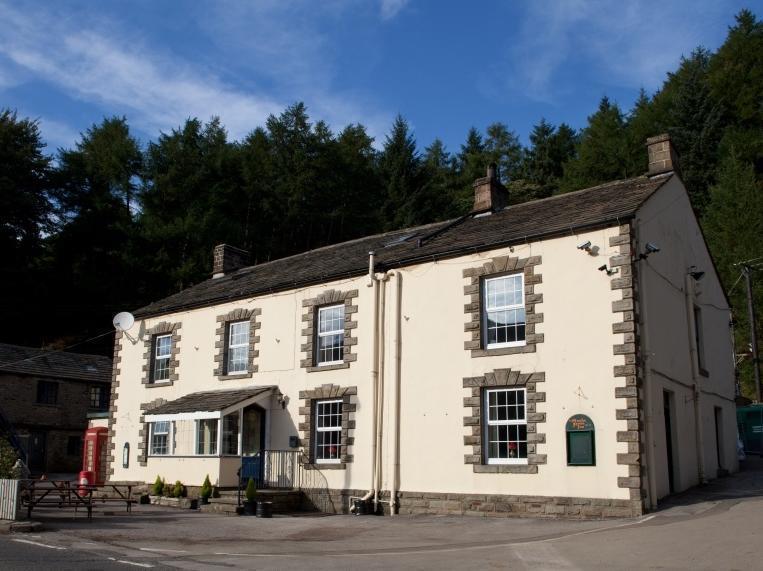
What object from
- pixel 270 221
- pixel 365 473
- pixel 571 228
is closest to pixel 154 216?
pixel 270 221

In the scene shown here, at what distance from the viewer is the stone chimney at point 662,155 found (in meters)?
19.5

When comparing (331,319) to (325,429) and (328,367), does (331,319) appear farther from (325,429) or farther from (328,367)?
(325,429)

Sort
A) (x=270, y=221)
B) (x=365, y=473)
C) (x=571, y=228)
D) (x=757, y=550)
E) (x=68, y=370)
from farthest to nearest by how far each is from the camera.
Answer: (x=270, y=221) < (x=68, y=370) < (x=365, y=473) < (x=571, y=228) < (x=757, y=550)

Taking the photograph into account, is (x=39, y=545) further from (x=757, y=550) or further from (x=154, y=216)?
(x=154, y=216)

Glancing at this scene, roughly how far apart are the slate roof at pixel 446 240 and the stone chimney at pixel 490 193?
1.20ft

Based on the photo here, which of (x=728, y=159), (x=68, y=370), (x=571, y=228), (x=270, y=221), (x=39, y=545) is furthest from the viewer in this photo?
(x=270, y=221)

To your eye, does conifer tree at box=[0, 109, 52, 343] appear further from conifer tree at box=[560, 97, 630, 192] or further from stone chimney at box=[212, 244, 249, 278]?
conifer tree at box=[560, 97, 630, 192]

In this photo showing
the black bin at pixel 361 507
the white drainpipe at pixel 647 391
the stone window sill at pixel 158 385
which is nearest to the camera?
the white drainpipe at pixel 647 391

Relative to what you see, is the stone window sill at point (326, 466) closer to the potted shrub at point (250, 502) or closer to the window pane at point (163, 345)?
the potted shrub at point (250, 502)

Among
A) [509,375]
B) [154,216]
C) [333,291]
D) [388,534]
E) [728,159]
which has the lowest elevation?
[388,534]

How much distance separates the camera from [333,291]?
823 inches

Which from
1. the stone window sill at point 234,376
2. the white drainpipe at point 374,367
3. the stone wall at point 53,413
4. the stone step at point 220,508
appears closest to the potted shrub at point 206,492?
the stone step at point 220,508

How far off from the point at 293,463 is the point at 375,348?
4.13 meters

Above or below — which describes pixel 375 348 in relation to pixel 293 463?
above
